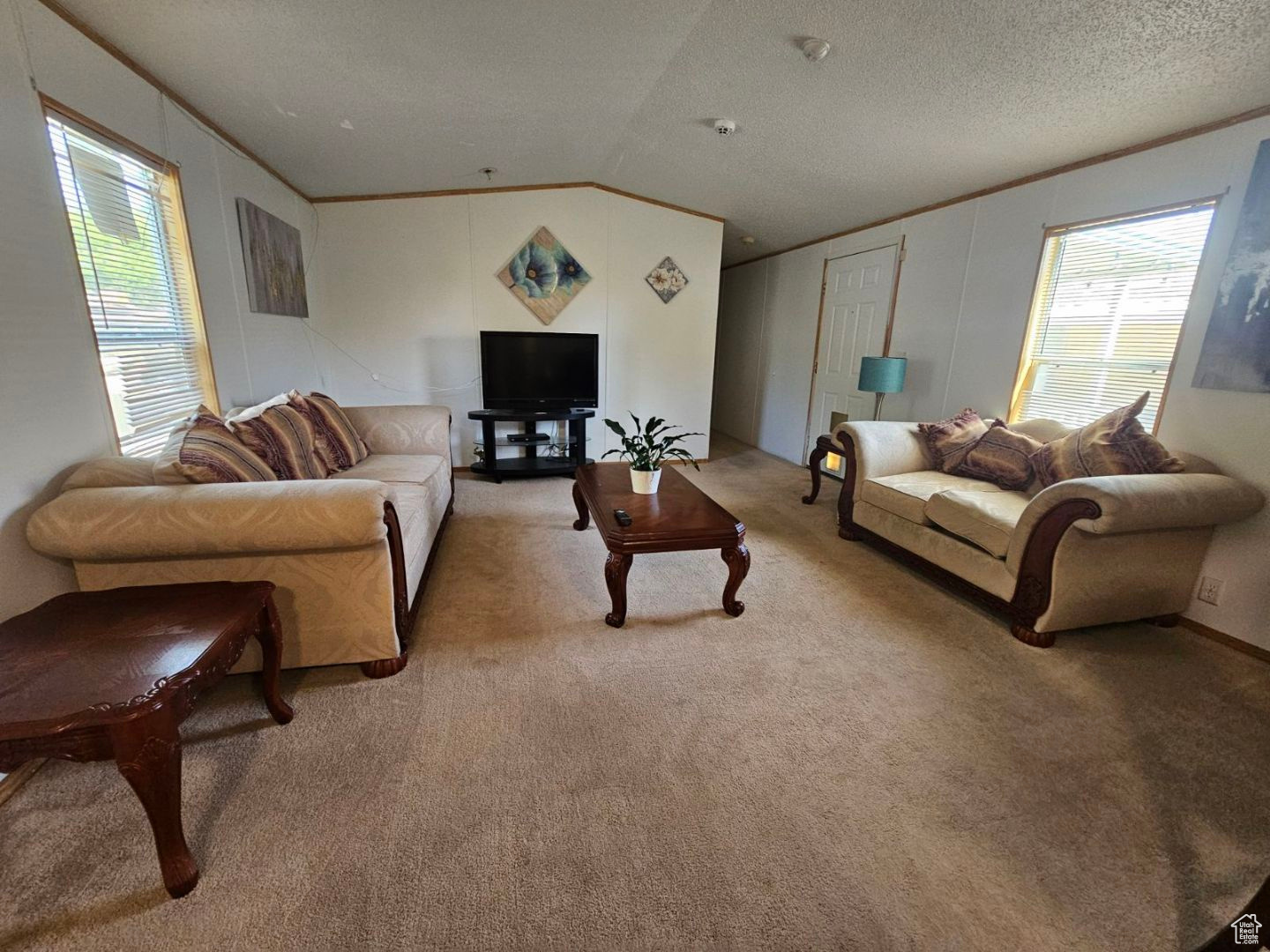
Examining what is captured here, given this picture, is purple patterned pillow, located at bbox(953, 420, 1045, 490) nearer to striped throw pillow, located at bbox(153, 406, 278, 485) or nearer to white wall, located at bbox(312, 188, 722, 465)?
white wall, located at bbox(312, 188, 722, 465)

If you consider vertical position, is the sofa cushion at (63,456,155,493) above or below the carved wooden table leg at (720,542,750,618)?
above

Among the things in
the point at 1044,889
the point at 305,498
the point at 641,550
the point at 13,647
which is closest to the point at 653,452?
the point at 641,550

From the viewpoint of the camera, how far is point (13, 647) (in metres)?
1.15

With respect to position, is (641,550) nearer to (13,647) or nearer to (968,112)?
(13,647)

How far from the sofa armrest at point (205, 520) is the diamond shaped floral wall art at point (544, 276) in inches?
128

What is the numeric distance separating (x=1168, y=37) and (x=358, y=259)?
4777mm

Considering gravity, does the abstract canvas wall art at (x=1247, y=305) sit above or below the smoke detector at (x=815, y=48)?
below

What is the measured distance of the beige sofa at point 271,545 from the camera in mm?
1454

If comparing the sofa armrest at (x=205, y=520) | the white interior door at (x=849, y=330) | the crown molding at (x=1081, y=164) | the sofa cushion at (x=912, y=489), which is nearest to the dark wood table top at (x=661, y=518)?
the sofa armrest at (x=205, y=520)

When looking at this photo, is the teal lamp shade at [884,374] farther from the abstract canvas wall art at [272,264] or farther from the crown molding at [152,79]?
the crown molding at [152,79]

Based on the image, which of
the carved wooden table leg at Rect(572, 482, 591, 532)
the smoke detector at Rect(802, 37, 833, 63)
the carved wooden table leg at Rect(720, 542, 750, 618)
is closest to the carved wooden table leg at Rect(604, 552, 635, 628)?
the carved wooden table leg at Rect(720, 542, 750, 618)

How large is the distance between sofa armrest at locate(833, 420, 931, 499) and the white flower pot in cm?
135

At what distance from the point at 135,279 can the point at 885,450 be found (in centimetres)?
377

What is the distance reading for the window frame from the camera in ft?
5.68
